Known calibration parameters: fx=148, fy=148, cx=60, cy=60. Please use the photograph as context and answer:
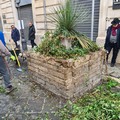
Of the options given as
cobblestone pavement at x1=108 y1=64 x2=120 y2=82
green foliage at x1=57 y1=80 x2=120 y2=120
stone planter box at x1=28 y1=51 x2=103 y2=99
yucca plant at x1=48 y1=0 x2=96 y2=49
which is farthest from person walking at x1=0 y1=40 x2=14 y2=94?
cobblestone pavement at x1=108 y1=64 x2=120 y2=82

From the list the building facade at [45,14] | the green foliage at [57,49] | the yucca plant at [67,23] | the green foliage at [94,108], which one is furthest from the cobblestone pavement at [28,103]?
the building facade at [45,14]

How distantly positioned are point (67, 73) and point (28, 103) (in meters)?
1.18

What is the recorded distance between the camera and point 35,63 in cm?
386

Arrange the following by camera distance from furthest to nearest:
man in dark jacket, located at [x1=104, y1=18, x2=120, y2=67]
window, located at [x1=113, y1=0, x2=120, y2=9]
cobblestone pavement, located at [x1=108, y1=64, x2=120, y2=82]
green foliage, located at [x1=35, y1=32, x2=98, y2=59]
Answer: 1. window, located at [x1=113, y1=0, x2=120, y2=9]
2. man in dark jacket, located at [x1=104, y1=18, x2=120, y2=67]
3. cobblestone pavement, located at [x1=108, y1=64, x2=120, y2=82]
4. green foliage, located at [x1=35, y1=32, x2=98, y2=59]

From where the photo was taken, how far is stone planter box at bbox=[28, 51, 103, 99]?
314 centimetres

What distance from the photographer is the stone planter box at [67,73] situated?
3137mm

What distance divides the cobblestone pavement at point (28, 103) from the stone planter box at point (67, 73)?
A: 21 cm

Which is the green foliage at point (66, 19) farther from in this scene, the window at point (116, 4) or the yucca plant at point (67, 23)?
the window at point (116, 4)

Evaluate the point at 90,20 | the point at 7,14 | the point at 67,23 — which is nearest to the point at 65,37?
the point at 67,23

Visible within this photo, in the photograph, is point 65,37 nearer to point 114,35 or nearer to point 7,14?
point 114,35

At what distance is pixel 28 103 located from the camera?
3.41 meters

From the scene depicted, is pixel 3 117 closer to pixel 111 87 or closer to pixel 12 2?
pixel 111 87

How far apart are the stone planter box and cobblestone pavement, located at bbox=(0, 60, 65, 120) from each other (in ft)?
0.67

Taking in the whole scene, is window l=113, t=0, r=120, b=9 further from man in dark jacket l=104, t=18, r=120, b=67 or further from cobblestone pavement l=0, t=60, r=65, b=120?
cobblestone pavement l=0, t=60, r=65, b=120
